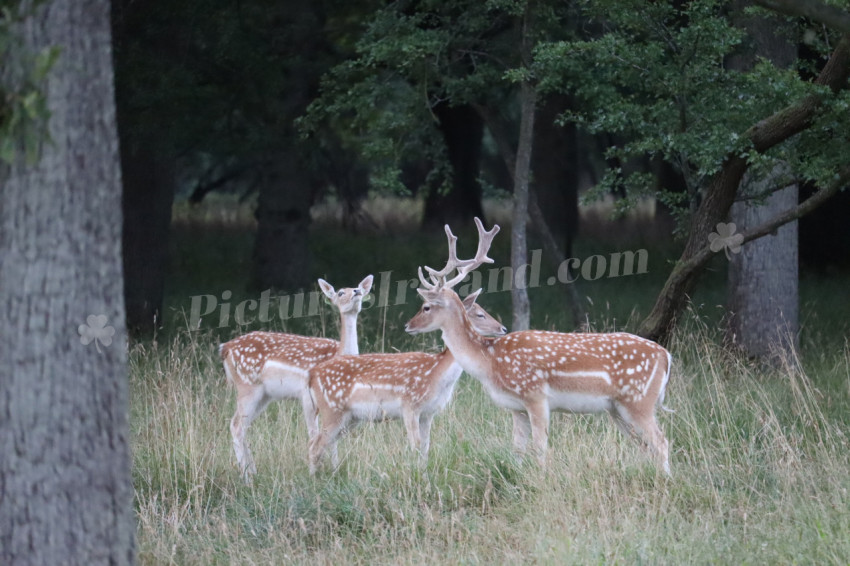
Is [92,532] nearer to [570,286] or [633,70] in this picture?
[633,70]

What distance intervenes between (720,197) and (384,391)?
10.5 feet

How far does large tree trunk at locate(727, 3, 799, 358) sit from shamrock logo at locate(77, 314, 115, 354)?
7.03 meters

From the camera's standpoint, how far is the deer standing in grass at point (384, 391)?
6750 mm

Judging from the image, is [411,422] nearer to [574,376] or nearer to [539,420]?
[539,420]

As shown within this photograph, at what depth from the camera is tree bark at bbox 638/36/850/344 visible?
752cm

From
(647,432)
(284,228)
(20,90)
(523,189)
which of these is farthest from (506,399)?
(284,228)

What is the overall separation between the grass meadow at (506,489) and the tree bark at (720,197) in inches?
19.4

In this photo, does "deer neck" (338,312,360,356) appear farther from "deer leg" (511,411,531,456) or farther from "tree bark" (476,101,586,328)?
"tree bark" (476,101,586,328)

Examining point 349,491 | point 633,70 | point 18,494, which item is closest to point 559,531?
point 349,491

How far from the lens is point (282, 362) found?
24.7 ft

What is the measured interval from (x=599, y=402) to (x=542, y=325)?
20.0ft

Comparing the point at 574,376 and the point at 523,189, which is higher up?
the point at 523,189

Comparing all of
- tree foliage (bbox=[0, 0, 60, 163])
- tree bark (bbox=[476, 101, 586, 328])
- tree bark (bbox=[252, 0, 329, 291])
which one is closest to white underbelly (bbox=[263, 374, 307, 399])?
tree foliage (bbox=[0, 0, 60, 163])
